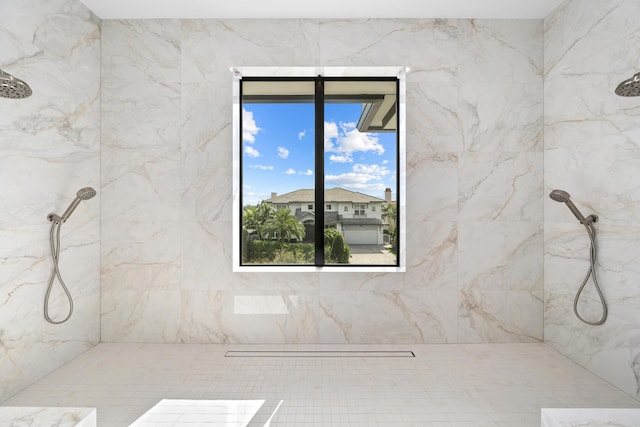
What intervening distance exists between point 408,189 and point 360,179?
497mm

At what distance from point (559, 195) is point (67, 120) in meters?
2.83

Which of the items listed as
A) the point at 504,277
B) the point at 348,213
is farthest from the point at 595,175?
the point at 348,213

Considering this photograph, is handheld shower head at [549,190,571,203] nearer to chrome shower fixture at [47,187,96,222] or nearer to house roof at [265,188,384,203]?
house roof at [265,188,384,203]

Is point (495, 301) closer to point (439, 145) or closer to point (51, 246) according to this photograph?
point (439, 145)

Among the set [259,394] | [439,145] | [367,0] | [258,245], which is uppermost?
[367,0]

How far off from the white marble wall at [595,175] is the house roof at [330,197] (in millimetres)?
1224

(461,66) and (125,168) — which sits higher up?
(461,66)

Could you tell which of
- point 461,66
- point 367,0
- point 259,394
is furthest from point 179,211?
point 461,66

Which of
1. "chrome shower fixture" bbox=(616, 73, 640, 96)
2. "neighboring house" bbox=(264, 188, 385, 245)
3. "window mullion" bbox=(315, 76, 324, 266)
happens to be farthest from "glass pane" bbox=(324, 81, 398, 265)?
"chrome shower fixture" bbox=(616, 73, 640, 96)

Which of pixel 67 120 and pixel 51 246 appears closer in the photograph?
pixel 51 246

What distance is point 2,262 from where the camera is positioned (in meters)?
1.62

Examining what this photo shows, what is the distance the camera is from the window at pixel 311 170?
2586 mm

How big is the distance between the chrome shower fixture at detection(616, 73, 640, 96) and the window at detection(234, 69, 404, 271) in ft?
4.59

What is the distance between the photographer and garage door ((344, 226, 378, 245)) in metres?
2.67
